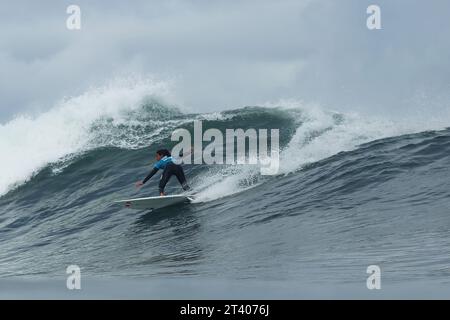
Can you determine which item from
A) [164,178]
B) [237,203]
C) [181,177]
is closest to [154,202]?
[164,178]

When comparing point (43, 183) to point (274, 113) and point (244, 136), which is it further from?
point (274, 113)

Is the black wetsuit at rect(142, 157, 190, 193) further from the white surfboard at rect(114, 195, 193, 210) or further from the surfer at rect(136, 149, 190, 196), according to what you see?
the white surfboard at rect(114, 195, 193, 210)

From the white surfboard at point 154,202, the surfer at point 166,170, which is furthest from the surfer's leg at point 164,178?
the white surfboard at point 154,202

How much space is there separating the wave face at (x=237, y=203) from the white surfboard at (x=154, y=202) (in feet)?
0.87

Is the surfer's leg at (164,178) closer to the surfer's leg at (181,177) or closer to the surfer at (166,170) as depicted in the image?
the surfer at (166,170)

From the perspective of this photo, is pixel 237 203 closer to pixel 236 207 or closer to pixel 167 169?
pixel 236 207

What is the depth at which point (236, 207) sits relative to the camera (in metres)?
14.4

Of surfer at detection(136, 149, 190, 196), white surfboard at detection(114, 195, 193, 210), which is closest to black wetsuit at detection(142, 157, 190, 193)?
surfer at detection(136, 149, 190, 196)

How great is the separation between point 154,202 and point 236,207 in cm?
240

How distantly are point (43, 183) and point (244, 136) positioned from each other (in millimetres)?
6798

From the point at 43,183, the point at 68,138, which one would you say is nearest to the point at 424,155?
the point at 43,183

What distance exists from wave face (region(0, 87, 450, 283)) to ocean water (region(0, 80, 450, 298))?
0.15ft

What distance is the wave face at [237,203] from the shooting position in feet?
31.8

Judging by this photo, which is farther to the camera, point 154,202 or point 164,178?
point 164,178
